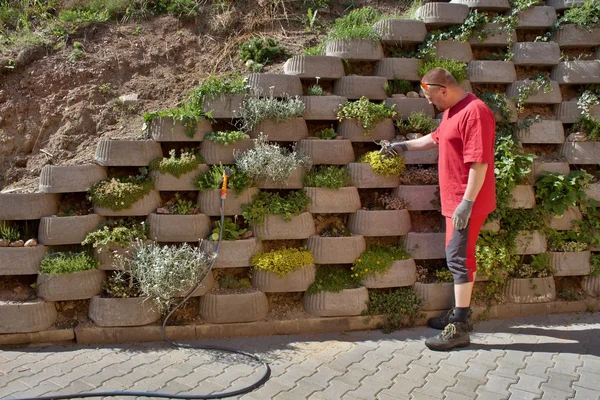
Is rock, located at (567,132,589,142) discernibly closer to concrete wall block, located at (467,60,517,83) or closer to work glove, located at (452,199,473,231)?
concrete wall block, located at (467,60,517,83)

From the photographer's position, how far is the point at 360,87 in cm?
547

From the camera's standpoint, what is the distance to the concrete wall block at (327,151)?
5.13m

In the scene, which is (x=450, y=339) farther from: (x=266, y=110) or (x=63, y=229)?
(x=63, y=229)

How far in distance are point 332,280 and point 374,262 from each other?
423 millimetres

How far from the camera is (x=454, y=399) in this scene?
A: 370 cm

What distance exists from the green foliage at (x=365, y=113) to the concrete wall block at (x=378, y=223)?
829 millimetres

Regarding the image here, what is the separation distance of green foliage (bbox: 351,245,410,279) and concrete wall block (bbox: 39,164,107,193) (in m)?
2.50

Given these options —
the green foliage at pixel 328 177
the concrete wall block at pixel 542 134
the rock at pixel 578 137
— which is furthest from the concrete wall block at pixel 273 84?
the rock at pixel 578 137

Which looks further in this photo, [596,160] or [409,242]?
[596,160]

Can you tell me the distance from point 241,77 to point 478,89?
2.56 meters

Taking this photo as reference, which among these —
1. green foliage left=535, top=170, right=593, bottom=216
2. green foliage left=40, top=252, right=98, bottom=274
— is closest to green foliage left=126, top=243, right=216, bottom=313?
green foliage left=40, top=252, right=98, bottom=274

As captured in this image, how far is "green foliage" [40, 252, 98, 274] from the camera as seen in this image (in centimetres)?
457

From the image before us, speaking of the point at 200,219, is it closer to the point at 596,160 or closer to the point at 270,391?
the point at 270,391

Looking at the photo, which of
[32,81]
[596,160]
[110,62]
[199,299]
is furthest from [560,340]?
[32,81]
